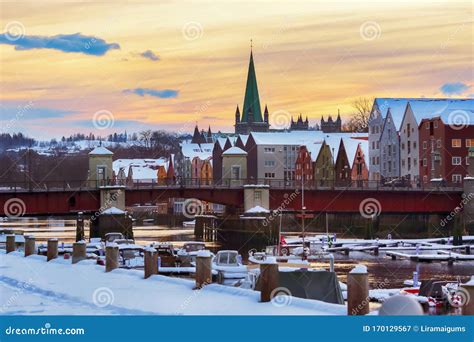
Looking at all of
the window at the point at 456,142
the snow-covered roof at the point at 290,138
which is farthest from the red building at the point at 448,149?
the snow-covered roof at the point at 290,138

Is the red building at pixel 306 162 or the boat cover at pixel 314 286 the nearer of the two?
the boat cover at pixel 314 286

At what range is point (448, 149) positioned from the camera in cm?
11469

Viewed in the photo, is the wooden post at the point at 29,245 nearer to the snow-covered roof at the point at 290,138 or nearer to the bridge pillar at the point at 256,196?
the bridge pillar at the point at 256,196

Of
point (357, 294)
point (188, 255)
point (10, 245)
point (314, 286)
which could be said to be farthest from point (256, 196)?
point (357, 294)

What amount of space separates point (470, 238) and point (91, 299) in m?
66.6

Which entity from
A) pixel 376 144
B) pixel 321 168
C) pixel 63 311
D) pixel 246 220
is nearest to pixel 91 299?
pixel 63 311

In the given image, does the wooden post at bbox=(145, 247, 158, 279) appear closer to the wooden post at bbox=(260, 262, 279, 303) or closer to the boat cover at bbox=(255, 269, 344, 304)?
the boat cover at bbox=(255, 269, 344, 304)

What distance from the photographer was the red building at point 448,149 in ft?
374

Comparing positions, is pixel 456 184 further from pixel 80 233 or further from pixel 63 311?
pixel 63 311

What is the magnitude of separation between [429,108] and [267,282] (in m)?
96.9

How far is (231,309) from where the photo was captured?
28.2 meters

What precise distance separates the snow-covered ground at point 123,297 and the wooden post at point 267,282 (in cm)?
37

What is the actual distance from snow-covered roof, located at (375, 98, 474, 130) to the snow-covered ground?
267 feet

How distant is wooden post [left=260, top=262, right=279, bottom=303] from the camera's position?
28.8 metres
